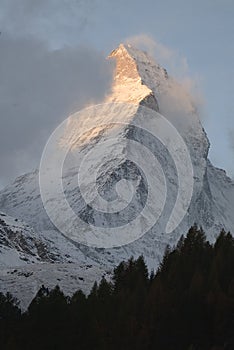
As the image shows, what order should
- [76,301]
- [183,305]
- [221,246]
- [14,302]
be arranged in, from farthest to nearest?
1. [14,302]
2. [221,246]
3. [76,301]
4. [183,305]

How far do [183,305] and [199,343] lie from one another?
523 centimetres

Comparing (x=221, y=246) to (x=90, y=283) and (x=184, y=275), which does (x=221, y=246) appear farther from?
(x=90, y=283)

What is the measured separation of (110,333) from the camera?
67.2 metres

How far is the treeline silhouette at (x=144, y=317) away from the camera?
213 ft

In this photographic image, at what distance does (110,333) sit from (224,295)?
998 cm

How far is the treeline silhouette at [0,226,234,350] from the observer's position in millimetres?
65062

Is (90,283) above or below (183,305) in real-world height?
above

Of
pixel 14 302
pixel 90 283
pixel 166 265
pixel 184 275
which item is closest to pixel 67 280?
pixel 90 283

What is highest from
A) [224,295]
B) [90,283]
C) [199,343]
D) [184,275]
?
[90,283]

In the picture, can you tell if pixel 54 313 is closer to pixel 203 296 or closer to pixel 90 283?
pixel 203 296

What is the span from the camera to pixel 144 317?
68.9 metres

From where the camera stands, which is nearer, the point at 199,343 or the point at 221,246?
the point at 199,343

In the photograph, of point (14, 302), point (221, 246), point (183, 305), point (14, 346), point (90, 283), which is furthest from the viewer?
point (90, 283)

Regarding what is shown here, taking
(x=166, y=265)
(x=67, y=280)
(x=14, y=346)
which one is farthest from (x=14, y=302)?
(x=14, y=346)
